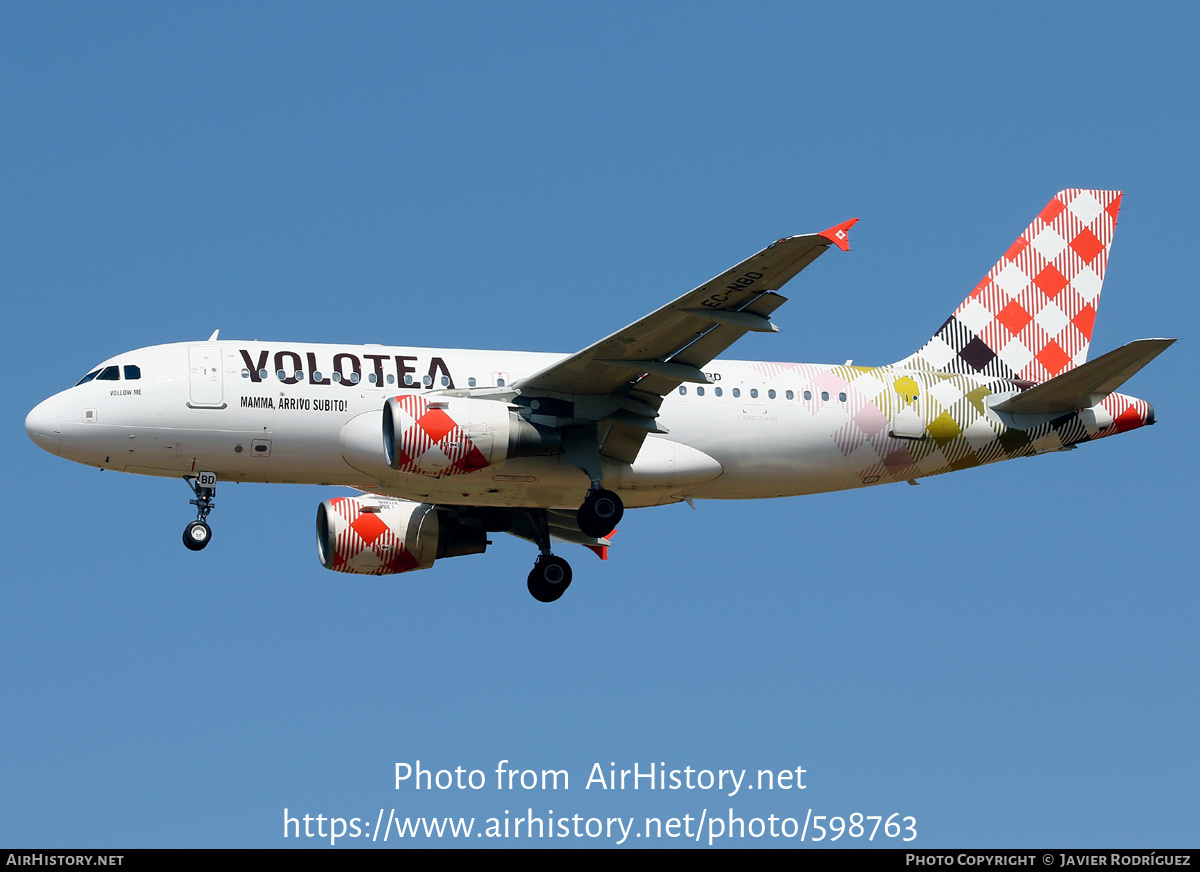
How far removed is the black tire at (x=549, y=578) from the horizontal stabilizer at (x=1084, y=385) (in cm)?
1026

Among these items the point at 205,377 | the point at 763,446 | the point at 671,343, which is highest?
the point at 205,377

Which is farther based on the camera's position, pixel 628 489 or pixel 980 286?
pixel 980 286

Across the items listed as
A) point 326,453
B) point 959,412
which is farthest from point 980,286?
point 326,453

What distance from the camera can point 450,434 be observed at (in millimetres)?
32250

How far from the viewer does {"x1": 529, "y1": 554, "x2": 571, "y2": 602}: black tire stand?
3753 cm

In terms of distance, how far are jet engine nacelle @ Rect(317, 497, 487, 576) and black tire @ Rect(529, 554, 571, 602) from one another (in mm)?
1886

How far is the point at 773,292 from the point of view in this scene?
3008 cm

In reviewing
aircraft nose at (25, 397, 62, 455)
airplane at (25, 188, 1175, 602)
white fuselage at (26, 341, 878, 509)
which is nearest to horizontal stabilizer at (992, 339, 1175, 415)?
airplane at (25, 188, 1175, 602)

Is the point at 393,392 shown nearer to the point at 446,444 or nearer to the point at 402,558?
the point at 446,444

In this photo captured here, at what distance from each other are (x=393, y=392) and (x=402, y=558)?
5745 millimetres

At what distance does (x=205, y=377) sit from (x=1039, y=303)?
19.5 metres

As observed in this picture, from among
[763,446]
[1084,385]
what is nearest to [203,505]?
[763,446]

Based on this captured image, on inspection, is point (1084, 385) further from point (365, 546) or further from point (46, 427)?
point (46, 427)
